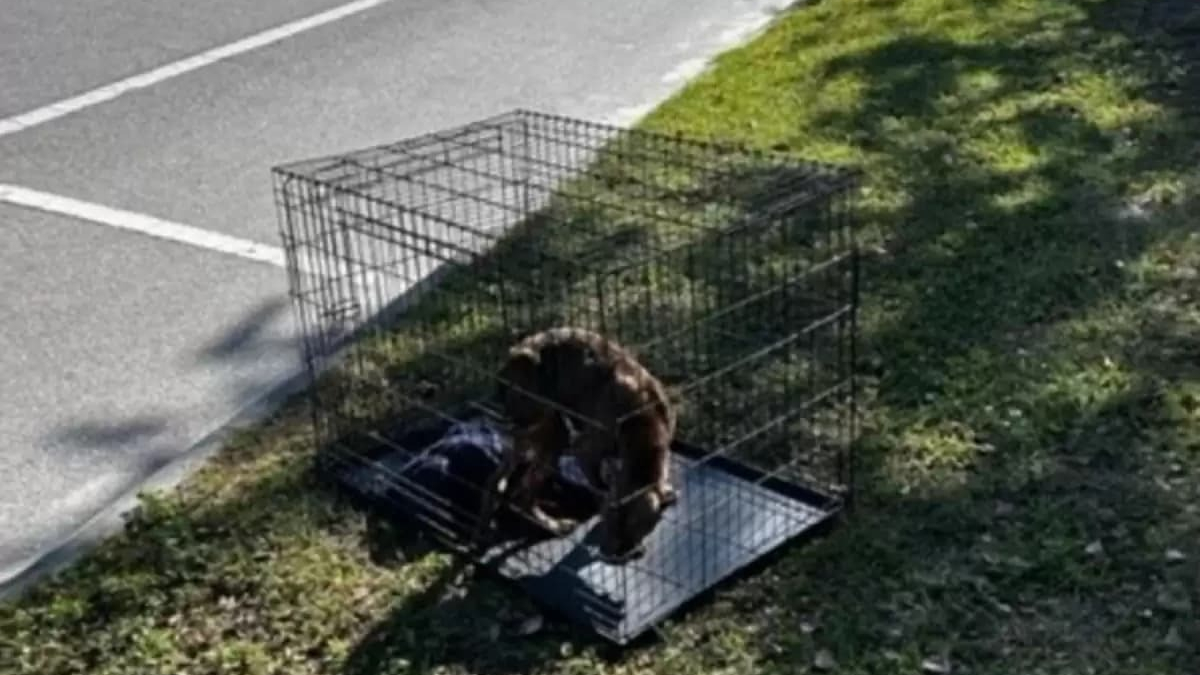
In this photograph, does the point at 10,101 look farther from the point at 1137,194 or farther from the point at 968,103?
the point at 1137,194

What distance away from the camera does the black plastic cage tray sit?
10.4 ft

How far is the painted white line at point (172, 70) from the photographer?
282 inches

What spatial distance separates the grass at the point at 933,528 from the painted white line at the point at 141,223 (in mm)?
1510

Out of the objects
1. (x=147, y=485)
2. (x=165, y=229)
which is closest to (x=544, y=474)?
(x=147, y=485)

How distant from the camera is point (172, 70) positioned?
7.89 m

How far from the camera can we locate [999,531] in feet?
11.1

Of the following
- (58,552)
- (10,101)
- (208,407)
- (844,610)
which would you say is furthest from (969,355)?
(10,101)

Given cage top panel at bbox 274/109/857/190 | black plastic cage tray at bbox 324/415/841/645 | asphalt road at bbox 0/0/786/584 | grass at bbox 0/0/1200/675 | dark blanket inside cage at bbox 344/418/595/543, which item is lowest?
asphalt road at bbox 0/0/786/584

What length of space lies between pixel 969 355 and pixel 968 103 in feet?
8.32

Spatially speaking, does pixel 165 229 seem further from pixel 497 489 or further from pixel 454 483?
pixel 497 489

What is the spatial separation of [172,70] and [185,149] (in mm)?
1424

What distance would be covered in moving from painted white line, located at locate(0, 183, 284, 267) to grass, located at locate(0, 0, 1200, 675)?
151 cm

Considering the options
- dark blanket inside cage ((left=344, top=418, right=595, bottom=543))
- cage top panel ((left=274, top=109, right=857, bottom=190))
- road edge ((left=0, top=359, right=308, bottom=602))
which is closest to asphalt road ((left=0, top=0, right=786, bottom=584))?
road edge ((left=0, top=359, right=308, bottom=602))

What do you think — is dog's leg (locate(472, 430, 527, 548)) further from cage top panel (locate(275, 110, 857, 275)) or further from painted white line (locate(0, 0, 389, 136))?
painted white line (locate(0, 0, 389, 136))
